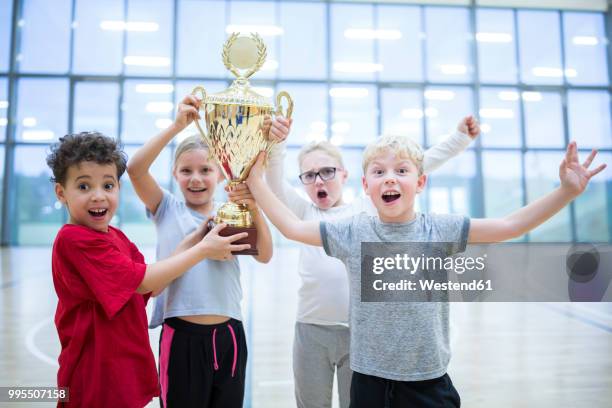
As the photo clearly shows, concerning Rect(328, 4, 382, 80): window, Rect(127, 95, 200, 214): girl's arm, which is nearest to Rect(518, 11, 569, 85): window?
Rect(328, 4, 382, 80): window

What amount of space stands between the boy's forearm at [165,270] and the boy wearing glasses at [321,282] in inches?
16.9

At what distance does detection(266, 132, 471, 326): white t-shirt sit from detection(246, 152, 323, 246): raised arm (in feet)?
0.67

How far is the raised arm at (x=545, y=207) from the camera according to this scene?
988 mm

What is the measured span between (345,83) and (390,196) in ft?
25.9

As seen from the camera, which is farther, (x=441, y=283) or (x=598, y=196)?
(x=598, y=196)

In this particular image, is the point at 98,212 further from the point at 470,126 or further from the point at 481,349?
the point at 481,349

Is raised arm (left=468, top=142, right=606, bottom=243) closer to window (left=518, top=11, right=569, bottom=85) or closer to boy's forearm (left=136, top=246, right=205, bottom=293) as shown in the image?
boy's forearm (left=136, top=246, right=205, bottom=293)

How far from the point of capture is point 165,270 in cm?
108

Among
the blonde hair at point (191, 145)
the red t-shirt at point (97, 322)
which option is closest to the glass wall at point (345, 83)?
the blonde hair at point (191, 145)

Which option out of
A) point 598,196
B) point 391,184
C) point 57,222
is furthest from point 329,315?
point 598,196

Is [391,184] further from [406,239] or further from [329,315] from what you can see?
[329,315]

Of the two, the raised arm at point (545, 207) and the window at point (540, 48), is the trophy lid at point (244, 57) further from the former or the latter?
the window at point (540, 48)

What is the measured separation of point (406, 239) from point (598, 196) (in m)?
9.43

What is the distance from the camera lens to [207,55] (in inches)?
329
